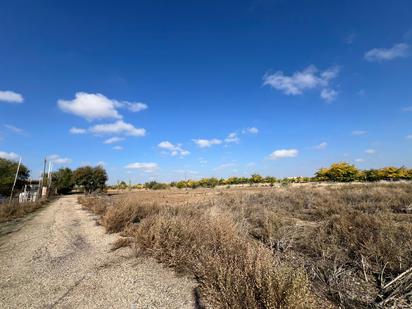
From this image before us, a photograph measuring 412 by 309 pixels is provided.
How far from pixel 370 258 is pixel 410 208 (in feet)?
27.1

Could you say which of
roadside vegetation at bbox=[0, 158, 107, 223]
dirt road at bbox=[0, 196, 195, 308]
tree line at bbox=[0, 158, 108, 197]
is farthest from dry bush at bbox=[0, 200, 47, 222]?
tree line at bbox=[0, 158, 108, 197]

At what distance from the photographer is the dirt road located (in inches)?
169

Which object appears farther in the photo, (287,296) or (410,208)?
(410,208)

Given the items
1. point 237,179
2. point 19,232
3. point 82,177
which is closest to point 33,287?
point 19,232

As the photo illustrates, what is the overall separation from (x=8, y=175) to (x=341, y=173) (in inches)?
2664

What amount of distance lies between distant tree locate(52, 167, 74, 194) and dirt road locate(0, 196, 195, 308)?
5638cm

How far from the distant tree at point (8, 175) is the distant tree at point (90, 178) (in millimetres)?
9896

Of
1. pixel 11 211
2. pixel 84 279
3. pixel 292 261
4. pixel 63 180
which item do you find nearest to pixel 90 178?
pixel 63 180

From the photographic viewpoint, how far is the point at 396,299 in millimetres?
3658

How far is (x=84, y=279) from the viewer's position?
527 cm

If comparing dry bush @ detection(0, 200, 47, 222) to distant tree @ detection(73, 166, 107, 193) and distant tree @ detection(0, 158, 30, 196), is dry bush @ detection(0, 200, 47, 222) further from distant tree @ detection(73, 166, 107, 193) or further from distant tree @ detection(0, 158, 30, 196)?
distant tree @ detection(73, 166, 107, 193)

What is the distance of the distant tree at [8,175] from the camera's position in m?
43.9

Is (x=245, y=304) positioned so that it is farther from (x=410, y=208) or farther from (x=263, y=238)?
(x=410, y=208)

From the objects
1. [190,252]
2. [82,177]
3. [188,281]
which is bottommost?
[188,281]
